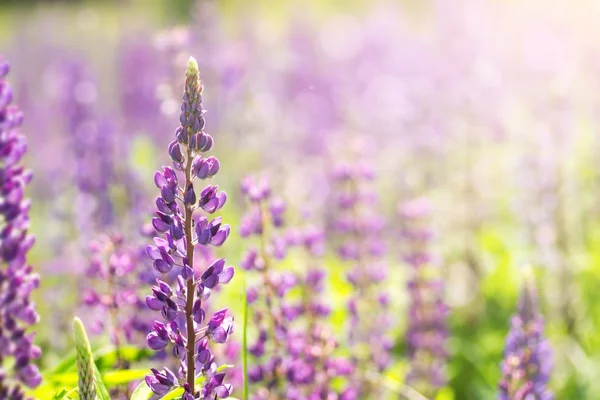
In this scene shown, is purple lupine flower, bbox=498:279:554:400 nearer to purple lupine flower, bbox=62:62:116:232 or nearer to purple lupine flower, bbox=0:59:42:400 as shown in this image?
purple lupine flower, bbox=0:59:42:400

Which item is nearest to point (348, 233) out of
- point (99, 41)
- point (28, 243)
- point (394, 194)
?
point (28, 243)

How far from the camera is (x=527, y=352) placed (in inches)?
126

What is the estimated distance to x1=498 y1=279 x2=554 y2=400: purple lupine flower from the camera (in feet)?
10.3

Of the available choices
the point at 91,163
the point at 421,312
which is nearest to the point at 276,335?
the point at 421,312

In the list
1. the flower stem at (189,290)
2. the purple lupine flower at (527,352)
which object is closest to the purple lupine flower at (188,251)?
the flower stem at (189,290)

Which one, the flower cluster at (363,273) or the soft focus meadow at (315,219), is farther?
the flower cluster at (363,273)

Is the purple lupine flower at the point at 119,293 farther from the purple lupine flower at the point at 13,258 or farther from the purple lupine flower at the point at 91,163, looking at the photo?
the purple lupine flower at the point at 91,163

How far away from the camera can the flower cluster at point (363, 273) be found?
445 centimetres

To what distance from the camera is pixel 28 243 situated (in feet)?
9.43

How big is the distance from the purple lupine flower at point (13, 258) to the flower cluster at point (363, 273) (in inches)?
74.6

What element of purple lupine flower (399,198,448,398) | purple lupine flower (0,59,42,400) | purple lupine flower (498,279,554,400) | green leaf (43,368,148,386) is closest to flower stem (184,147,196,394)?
green leaf (43,368,148,386)

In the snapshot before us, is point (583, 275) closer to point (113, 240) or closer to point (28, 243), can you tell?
point (113, 240)

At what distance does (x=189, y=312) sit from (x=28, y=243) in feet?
3.07

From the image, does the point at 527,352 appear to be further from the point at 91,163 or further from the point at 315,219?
the point at 315,219
